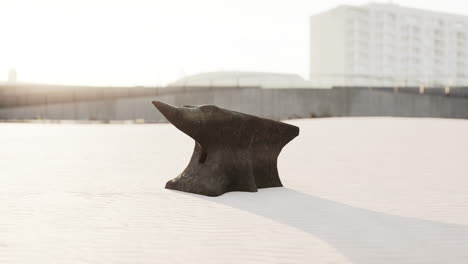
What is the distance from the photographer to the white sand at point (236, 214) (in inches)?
182

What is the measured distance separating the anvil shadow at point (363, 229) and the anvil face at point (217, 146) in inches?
10.7

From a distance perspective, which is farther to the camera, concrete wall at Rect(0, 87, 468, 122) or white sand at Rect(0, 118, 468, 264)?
concrete wall at Rect(0, 87, 468, 122)

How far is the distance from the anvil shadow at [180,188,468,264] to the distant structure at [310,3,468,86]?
205 feet

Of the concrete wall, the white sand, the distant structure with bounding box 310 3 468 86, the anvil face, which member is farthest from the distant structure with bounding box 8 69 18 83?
the distant structure with bounding box 310 3 468 86

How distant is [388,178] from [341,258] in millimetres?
5725


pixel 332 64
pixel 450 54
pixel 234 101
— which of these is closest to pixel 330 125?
pixel 234 101

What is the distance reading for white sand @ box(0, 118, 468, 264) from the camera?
15.2 feet

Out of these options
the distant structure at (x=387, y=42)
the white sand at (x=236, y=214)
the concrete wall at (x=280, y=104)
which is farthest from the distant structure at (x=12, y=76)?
the distant structure at (x=387, y=42)

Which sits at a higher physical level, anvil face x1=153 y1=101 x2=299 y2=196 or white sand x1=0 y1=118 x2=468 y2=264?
anvil face x1=153 y1=101 x2=299 y2=196

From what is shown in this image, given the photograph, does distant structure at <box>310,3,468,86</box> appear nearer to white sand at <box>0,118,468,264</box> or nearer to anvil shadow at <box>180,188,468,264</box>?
white sand at <box>0,118,468,264</box>

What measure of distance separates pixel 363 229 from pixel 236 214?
59.2 inches

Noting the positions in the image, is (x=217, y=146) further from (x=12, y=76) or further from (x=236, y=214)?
(x=12, y=76)

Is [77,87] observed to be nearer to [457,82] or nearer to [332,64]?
[457,82]

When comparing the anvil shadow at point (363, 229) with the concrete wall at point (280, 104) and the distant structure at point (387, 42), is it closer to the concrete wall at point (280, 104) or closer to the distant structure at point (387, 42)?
the concrete wall at point (280, 104)
